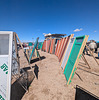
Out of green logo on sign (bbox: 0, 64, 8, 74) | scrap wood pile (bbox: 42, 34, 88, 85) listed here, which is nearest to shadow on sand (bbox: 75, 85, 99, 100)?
scrap wood pile (bbox: 42, 34, 88, 85)

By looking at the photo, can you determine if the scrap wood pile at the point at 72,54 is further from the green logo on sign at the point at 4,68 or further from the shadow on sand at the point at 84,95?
the green logo on sign at the point at 4,68

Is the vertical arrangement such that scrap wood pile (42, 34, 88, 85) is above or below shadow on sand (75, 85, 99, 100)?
above

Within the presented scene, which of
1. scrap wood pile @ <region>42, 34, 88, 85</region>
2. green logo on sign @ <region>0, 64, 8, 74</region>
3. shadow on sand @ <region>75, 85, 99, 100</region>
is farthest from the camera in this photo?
scrap wood pile @ <region>42, 34, 88, 85</region>

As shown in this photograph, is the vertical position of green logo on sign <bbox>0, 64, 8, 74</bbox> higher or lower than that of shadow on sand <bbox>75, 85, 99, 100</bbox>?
higher

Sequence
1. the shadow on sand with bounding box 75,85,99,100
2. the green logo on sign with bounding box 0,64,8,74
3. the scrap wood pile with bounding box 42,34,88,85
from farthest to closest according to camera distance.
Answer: the scrap wood pile with bounding box 42,34,88,85 < the shadow on sand with bounding box 75,85,99,100 < the green logo on sign with bounding box 0,64,8,74

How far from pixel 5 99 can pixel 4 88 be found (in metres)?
0.29

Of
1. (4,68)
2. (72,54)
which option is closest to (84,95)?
(72,54)

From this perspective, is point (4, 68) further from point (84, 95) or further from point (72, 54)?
point (72, 54)

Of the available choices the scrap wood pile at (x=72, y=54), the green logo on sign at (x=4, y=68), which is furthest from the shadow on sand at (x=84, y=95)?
the green logo on sign at (x=4, y=68)

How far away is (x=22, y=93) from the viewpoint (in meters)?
2.40

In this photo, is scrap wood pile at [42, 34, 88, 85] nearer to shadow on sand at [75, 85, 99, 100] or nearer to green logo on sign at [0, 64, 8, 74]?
shadow on sand at [75, 85, 99, 100]

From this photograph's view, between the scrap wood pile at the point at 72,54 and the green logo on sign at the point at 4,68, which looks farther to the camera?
the scrap wood pile at the point at 72,54

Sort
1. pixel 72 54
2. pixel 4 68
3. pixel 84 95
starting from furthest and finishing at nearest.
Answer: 1. pixel 72 54
2. pixel 84 95
3. pixel 4 68

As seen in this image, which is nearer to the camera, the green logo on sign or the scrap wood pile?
the green logo on sign
